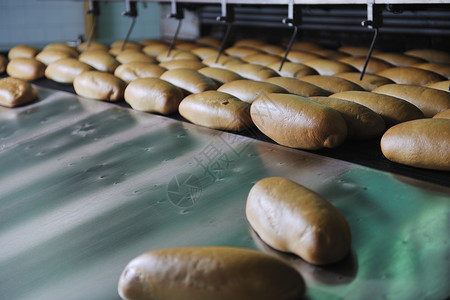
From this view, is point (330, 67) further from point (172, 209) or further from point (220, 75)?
point (172, 209)

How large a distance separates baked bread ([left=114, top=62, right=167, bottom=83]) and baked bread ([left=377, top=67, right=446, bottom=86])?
86 cm

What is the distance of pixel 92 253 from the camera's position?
0.88 metres

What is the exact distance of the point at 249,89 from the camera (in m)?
1.47

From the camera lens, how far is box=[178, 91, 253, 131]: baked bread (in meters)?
1.33

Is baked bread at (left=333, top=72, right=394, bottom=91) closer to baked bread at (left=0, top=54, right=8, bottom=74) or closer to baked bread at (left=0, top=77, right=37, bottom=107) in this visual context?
baked bread at (left=0, top=77, right=37, bottom=107)

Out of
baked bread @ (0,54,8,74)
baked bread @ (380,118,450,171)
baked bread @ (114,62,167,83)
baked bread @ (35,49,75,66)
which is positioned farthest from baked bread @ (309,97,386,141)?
baked bread @ (0,54,8,74)

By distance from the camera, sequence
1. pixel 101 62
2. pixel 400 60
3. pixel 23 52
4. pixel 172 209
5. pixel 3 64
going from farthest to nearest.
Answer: pixel 23 52
pixel 3 64
pixel 101 62
pixel 400 60
pixel 172 209

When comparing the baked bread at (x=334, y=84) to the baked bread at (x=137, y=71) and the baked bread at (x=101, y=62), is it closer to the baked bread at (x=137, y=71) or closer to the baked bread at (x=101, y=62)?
the baked bread at (x=137, y=71)

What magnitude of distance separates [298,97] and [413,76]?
0.61 m

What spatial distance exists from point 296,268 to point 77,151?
0.83 m

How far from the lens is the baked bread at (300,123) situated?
113 cm

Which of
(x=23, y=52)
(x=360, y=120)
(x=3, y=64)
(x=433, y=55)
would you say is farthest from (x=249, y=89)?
Result: (x=23, y=52)

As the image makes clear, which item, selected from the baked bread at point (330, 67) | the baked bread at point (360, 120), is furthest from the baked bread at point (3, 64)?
the baked bread at point (360, 120)

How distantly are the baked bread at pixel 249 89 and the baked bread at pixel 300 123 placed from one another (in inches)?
7.7
